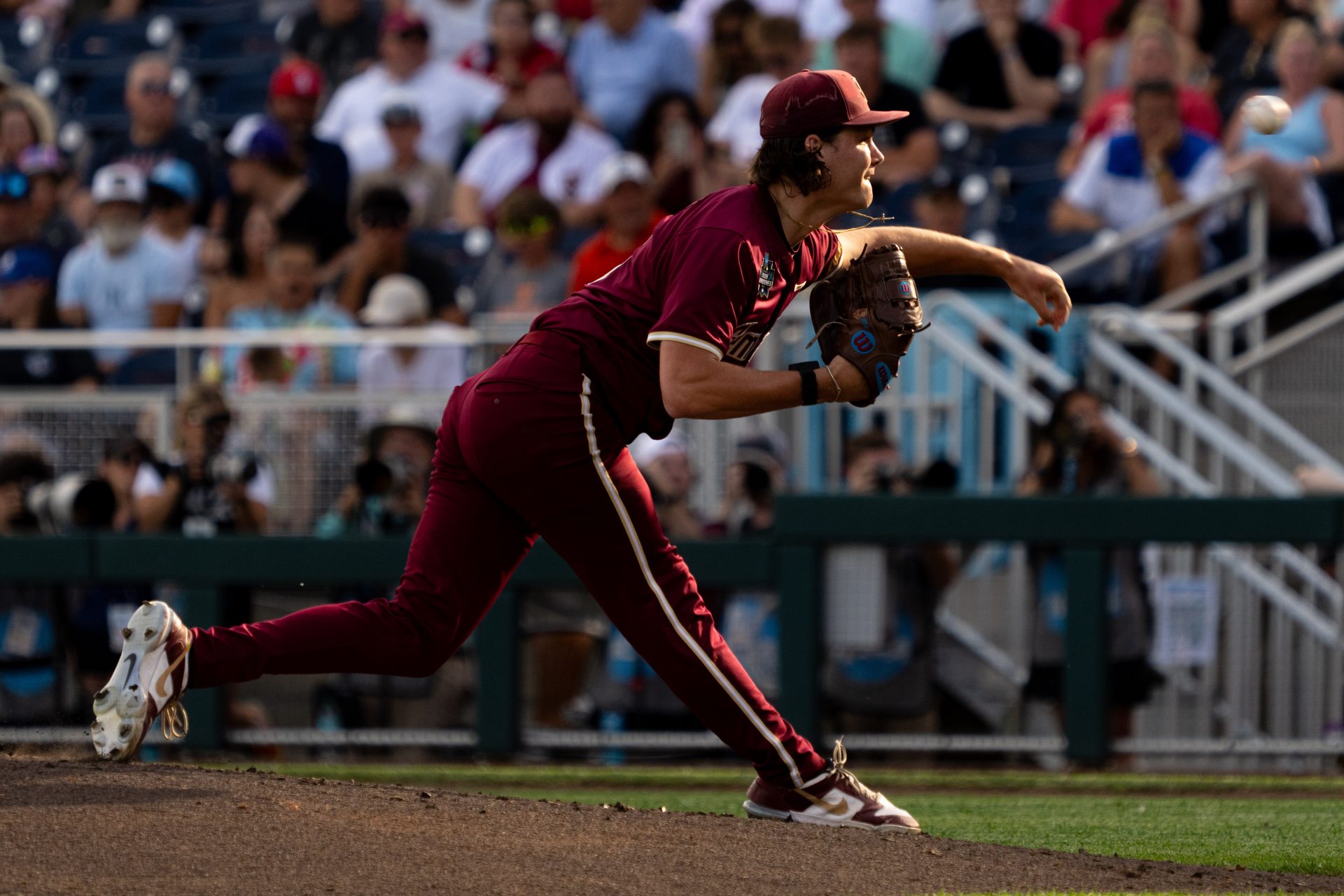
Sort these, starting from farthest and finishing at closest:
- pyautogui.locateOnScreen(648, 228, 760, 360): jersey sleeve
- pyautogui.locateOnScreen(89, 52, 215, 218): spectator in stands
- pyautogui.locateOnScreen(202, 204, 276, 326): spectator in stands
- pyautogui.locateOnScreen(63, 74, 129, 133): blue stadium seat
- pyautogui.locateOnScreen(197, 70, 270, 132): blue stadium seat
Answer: pyautogui.locateOnScreen(63, 74, 129, 133): blue stadium seat
pyautogui.locateOnScreen(197, 70, 270, 132): blue stadium seat
pyautogui.locateOnScreen(89, 52, 215, 218): spectator in stands
pyautogui.locateOnScreen(202, 204, 276, 326): spectator in stands
pyautogui.locateOnScreen(648, 228, 760, 360): jersey sleeve

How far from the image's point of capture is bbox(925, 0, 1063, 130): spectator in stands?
1114 centimetres

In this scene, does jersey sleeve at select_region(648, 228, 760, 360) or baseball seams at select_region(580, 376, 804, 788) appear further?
baseball seams at select_region(580, 376, 804, 788)

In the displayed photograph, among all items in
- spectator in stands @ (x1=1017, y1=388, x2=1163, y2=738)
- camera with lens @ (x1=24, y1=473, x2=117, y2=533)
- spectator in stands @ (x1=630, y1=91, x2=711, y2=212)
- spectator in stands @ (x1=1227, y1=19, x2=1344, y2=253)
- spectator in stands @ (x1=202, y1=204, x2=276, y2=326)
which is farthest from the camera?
spectator in stands @ (x1=202, y1=204, x2=276, y2=326)

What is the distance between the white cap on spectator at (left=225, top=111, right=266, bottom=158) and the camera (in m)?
11.7

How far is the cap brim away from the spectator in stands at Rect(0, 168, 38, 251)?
900 centimetres

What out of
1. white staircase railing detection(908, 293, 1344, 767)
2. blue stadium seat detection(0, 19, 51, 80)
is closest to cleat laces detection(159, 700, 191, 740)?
white staircase railing detection(908, 293, 1344, 767)

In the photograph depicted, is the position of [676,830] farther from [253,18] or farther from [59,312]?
[253,18]

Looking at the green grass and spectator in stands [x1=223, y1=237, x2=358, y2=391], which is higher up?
spectator in stands [x1=223, y1=237, x2=358, y2=391]

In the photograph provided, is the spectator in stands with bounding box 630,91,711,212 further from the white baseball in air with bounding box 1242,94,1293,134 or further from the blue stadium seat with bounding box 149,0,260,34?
the blue stadium seat with bounding box 149,0,260,34

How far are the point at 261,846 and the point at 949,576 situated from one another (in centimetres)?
422

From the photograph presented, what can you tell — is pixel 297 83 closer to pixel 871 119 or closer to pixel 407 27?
pixel 407 27

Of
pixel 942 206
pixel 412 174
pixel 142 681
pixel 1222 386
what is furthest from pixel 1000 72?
pixel 142 681

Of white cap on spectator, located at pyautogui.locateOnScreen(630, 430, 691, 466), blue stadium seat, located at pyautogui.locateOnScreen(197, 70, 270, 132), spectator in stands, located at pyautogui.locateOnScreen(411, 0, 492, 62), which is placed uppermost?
spectator in stands, located at pyautogui.locateOnScreen(411, 0, 492, 62)

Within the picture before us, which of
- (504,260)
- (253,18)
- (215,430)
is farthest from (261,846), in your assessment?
(253,18)
